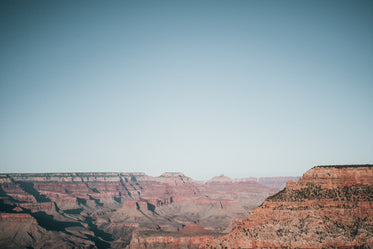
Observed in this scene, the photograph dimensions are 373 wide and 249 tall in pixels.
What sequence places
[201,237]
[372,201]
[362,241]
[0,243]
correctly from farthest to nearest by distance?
[0,243]
[201,237]
[372,201]
[362,241]

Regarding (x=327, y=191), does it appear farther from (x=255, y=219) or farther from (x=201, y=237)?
(x=201, y=237)

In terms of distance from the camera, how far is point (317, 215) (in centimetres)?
5962

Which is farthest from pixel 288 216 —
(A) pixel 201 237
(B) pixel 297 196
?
(A) pixel 201 237

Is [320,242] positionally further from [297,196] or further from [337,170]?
[337,170]

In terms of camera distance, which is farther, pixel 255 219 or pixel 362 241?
pixel 255 219

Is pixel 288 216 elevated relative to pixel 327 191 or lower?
lower

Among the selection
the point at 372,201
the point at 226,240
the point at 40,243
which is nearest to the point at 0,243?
the point at 40,243

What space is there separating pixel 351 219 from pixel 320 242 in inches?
301

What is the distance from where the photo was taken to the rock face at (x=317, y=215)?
56000 mm

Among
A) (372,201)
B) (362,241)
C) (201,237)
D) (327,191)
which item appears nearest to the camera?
(362,241)

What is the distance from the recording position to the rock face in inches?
2205

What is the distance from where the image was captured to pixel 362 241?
54281 mm

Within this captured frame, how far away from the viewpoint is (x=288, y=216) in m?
60.9

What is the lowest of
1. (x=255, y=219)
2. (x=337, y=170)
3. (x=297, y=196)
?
(x=255, y=219)
